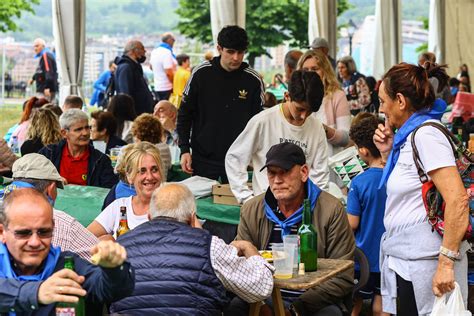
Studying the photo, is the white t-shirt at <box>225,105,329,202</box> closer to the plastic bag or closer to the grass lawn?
the plastic bag

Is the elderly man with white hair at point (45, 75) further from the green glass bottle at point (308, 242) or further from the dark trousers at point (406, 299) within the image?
the dark trousers at point (406, 299)

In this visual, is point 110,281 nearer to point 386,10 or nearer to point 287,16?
point 386,10

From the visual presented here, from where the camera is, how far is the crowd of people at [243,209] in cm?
365

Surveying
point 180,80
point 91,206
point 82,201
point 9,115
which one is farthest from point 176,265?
point 9,115

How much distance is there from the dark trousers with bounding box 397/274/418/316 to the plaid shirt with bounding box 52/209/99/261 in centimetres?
138

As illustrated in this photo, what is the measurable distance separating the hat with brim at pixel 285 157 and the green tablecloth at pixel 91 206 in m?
1.75

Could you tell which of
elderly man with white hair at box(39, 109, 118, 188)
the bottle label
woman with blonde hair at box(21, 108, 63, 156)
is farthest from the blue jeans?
woman with blonde hair at box(21, 108, 63, 156)

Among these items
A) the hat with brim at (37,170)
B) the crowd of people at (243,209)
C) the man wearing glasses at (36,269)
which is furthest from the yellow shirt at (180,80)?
the man wearing glasses at (36,269)

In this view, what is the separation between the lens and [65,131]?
803 cm

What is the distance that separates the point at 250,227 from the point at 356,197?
0.96 m

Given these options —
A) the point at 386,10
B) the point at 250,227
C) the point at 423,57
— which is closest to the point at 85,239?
the point at 250,227

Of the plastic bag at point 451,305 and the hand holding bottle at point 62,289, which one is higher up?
the hand holding bottle at point 62,289

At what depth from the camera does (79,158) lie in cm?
802

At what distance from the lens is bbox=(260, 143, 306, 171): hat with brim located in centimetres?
525
